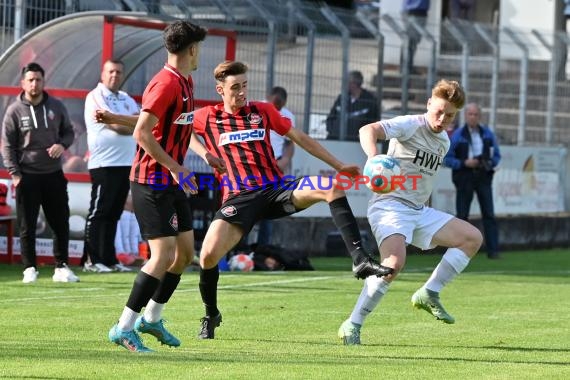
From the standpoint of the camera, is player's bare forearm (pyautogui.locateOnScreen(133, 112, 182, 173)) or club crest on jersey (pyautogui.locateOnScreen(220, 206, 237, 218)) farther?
club crest on jersey (pyautogui.locateOnScreen(220, 206, 237, 218))

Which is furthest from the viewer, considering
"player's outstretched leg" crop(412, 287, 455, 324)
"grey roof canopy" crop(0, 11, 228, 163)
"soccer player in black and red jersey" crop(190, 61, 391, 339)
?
"grey roof canopy" crop(0, 11, 228, 163)

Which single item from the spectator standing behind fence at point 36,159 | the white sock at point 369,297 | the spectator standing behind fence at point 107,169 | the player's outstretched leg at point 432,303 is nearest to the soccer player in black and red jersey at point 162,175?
the white sock at point 369,297

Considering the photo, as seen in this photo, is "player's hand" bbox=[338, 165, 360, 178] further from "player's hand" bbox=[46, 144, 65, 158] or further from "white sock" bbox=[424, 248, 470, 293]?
"player's hand" bbox=[46, 144, 65, 158]

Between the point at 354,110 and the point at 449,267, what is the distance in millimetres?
10140


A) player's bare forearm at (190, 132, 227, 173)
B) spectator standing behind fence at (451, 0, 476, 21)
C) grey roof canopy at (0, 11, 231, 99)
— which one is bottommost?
player's bare forearm at (190, 132, 227, 173)

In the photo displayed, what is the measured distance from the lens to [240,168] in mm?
10383

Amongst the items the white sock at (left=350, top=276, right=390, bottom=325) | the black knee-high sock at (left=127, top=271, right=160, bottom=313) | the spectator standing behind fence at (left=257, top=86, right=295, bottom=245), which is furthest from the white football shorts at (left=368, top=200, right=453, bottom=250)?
the spectator standing behind fence at (left=257, top=86, right=295, bottom=245)

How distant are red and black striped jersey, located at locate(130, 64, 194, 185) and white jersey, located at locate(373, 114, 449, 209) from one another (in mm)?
1938

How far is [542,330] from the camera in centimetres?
1127

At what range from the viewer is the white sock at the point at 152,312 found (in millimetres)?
9719

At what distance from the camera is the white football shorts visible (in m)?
10.6

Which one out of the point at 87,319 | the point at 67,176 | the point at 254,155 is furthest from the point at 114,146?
the point at 254,155

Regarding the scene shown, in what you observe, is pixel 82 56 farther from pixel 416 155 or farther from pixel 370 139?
pixel 370 139

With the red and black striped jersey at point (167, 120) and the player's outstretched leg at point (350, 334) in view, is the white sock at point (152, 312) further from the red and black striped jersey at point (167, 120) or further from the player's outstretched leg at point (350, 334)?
the player's outstretched leg at point (350, 334)
